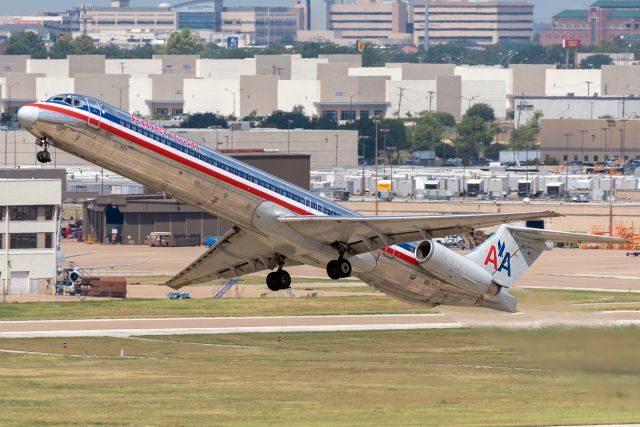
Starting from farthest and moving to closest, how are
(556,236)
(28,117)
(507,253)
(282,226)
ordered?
(507,253) < (556,236) < (282,226) < (28,117)

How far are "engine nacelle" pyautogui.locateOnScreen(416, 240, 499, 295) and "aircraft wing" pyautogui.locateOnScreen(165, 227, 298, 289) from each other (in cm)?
686

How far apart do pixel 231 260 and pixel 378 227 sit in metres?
11.3

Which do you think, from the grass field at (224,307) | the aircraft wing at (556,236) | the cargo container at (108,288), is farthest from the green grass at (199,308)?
the aircraft wing at (556,236)

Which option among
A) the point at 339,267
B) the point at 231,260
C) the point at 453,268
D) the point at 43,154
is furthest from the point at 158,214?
the point at 43,154

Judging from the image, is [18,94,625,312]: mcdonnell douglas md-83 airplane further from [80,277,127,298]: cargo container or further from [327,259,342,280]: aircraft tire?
[80,277,127,298]: cargo container

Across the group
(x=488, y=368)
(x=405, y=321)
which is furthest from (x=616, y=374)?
(x=405, y=321)

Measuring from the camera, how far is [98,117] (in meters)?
66.2

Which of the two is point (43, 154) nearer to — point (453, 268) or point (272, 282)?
point (272, 282)

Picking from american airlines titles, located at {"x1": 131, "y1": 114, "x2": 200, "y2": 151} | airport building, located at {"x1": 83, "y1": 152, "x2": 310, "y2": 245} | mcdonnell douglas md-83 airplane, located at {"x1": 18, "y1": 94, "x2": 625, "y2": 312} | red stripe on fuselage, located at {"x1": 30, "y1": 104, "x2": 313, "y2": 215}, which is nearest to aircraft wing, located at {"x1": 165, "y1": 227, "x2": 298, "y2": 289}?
mcdonnell douglas md-83 airplane, located at {"x1": 18, "y1": 94, "x2": 625, "y2": 312}

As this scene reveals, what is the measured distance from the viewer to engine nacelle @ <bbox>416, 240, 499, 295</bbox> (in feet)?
253

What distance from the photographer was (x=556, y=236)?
246 ft

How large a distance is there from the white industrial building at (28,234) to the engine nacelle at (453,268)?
216 feet

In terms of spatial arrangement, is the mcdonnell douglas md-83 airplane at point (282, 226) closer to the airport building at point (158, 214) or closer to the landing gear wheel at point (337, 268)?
the landing gear wheel at point (337, 268)

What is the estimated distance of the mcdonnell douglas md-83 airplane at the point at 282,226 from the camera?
6631cm
